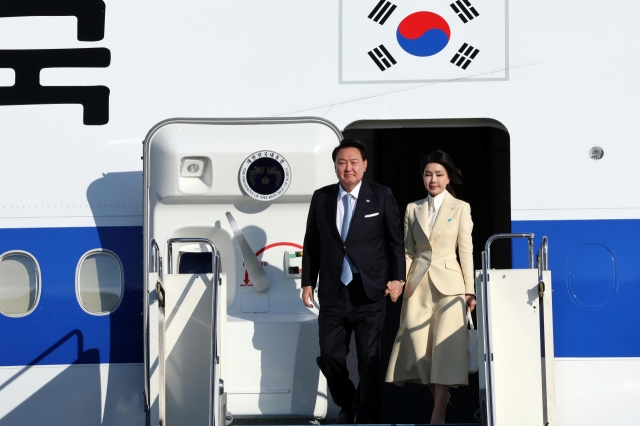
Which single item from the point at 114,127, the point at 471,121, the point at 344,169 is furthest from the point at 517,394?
the point at 114,127

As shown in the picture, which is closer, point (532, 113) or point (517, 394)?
point (517, 394)

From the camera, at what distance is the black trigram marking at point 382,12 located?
16.1 ft

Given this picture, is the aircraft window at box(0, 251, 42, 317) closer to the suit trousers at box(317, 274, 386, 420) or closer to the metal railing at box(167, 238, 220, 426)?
the metal railing at box(167, 238, 220, 426)

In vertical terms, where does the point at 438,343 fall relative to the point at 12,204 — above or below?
below

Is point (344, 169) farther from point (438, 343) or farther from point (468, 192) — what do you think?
point (468, 192)

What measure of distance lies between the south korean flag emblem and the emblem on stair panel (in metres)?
0.70

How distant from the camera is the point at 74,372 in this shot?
4.85m

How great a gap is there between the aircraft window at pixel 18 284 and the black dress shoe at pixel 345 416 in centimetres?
189

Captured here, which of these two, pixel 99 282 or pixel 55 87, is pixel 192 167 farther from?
pixel 55 87

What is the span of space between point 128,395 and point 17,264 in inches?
39.2

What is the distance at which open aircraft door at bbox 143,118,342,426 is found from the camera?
4.42 metres

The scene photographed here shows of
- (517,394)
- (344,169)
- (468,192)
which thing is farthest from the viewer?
(468,192)

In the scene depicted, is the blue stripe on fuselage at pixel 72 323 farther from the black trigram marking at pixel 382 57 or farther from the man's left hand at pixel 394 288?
the black trigram marking at pixel 382 57

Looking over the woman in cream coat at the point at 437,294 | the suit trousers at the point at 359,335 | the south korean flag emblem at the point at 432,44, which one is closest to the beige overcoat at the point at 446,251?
the woman in cream coat at the point at 437,294
